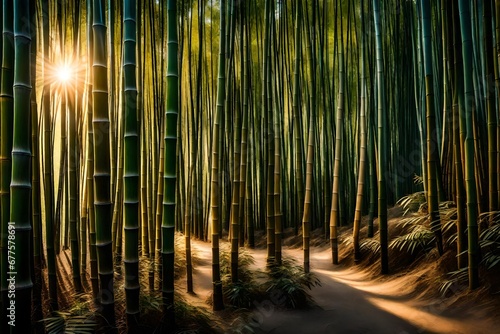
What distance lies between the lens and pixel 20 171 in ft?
4.66

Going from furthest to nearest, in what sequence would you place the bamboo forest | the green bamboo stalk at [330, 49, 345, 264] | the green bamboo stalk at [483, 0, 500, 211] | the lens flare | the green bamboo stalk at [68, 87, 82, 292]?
the green bamboo stalk at [330, 49, 345, 264] < the lens flare < the green bamboo stalk at [68, 87, 82, 292] < the green bamboo stalk at [483, 0, 500, 211] < the bamboo forest

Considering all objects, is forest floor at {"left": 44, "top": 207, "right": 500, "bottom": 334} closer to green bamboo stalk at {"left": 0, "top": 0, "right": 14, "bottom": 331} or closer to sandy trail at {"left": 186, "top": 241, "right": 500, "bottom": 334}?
sandy trail at {"left": 186, "top": 241, "right": 500, "bottom": 334}

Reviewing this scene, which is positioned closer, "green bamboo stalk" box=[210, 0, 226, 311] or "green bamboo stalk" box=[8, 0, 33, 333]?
"green bamboo stalk" box=[8, 0, 33, 333]

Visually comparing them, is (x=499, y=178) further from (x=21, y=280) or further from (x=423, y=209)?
(x=21, y=280)

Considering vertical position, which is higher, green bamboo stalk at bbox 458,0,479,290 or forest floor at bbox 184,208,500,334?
green bamboo stalk at bbox 458,0,479,290

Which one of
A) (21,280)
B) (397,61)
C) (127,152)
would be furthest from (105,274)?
(397,61)

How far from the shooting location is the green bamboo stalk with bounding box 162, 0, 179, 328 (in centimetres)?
206

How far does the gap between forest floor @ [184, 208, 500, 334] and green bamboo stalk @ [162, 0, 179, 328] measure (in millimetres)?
531

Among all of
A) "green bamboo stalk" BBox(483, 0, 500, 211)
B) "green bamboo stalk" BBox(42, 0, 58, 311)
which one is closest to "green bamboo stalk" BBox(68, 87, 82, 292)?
"green bamboo stalk" BBox(42, 0, 58, 311)

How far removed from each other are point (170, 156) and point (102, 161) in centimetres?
38

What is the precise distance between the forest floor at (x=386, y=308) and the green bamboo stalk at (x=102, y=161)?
0.93 metres

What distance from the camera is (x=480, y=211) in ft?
9.12

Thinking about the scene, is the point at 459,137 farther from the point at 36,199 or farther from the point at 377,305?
the point at 36,199

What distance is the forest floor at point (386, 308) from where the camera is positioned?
2334 millimetres
